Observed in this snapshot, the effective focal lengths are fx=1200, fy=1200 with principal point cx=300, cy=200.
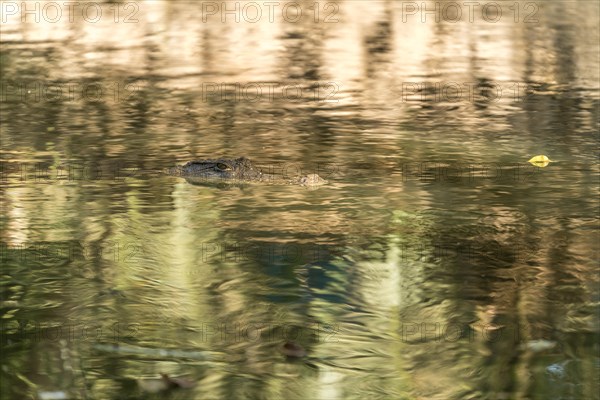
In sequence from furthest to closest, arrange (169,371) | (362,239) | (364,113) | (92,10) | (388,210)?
1. (92,10)
2. (364,113)
3. (388,210)
4. (362,239)
5. (169,371)

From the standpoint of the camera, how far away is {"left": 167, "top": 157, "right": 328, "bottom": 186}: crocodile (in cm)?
886

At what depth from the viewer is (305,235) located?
730 cm

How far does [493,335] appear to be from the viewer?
5.49 metres

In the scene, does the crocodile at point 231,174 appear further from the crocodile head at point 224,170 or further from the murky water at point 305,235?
the murky water at point 305,235

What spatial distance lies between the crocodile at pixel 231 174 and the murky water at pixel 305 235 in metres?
0.21

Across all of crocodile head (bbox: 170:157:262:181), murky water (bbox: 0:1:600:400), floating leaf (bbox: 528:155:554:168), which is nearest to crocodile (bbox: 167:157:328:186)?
crocodile head (bbox: 170:157:262:181)

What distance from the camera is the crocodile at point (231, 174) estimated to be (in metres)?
8.86

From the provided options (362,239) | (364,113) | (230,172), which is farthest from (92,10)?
(362,239)

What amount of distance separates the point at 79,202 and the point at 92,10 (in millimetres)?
18936

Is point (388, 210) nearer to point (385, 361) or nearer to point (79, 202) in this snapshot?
point (79, 202)

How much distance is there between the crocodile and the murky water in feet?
0.69

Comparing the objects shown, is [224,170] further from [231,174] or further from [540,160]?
[540,160]

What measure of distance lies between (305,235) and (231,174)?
1746mm

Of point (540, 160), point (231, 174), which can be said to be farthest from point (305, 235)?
point (540, 160)
